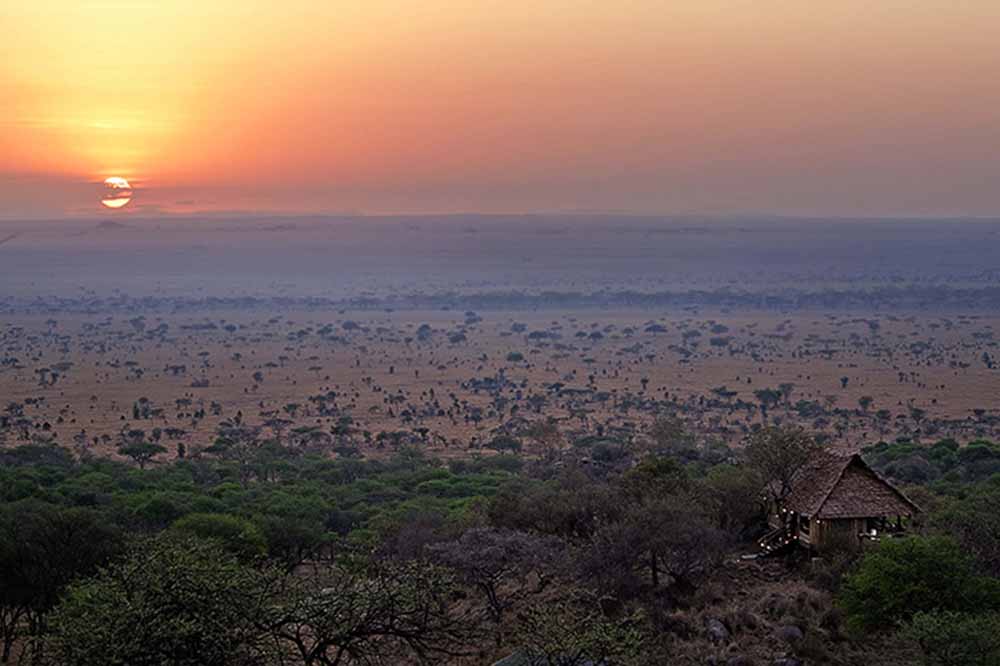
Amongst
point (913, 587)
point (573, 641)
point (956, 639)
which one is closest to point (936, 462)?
point (913, 587)

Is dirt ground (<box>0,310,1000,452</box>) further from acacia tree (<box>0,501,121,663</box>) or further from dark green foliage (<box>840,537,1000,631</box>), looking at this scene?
dark green foliage (<box>840,537,1000,631</box>)

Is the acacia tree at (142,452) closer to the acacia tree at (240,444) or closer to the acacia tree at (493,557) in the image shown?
the acacia tree at (240,444)

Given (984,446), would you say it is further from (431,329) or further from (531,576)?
(431,329)

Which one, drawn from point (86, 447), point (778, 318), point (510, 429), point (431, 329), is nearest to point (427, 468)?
point (510, 429)

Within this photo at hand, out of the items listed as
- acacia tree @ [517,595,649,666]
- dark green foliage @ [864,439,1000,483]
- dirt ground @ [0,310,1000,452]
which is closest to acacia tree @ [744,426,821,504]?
acacia tree @ [517,595,649,666]

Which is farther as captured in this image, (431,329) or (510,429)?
(431,329)

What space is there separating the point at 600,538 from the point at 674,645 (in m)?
3.34

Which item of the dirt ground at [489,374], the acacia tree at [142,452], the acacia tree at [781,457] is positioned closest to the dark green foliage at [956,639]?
the acacia tree at [781,457]

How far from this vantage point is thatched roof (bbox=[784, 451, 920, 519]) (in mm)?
24328

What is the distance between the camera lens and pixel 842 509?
24312 mm

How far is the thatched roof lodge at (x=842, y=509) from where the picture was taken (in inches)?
955

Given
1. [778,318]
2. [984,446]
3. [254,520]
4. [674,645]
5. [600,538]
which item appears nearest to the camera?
[674,645]

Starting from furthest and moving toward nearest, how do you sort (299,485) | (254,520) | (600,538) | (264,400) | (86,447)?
(264,400), (86,447), (299,485), (254,520), (600,538)

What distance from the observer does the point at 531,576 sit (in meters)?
24.4
